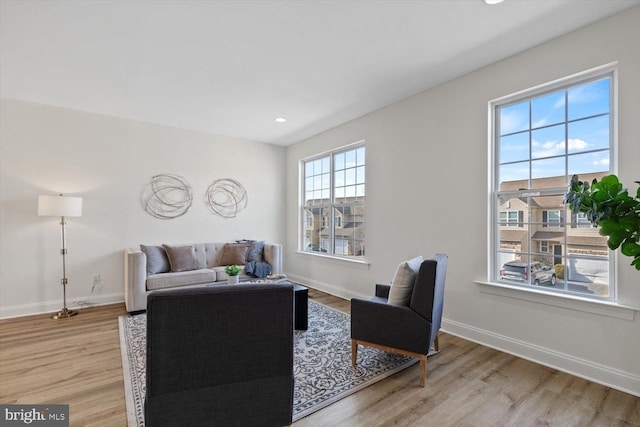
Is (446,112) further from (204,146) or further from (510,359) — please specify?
(204,146)

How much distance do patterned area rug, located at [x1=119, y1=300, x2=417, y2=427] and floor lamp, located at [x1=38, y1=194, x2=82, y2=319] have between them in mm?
1023

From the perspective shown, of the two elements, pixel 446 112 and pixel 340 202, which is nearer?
pixel 446 112

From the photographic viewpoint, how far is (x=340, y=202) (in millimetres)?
4820

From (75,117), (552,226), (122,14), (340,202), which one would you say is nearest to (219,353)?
(122,14)

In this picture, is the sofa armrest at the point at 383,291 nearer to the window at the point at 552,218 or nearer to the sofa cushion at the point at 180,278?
the window at the point at 552,218

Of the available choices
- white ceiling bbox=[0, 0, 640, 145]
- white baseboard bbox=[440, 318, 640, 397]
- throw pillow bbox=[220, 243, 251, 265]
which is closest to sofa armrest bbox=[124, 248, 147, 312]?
throw pillow bbox=[220, 243, 251, 265]

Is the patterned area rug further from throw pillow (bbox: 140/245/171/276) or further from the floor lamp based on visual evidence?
the floor lamp

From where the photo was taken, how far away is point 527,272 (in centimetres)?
271

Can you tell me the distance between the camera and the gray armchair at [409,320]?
2180mm

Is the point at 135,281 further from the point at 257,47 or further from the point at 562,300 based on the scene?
the point at 562,300

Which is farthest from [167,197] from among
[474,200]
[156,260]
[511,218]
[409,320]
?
[511,218]

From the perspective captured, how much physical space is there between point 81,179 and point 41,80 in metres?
1.35

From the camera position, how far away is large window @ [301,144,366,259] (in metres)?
4.48

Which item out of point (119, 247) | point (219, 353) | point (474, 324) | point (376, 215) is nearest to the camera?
point (219, 353)
